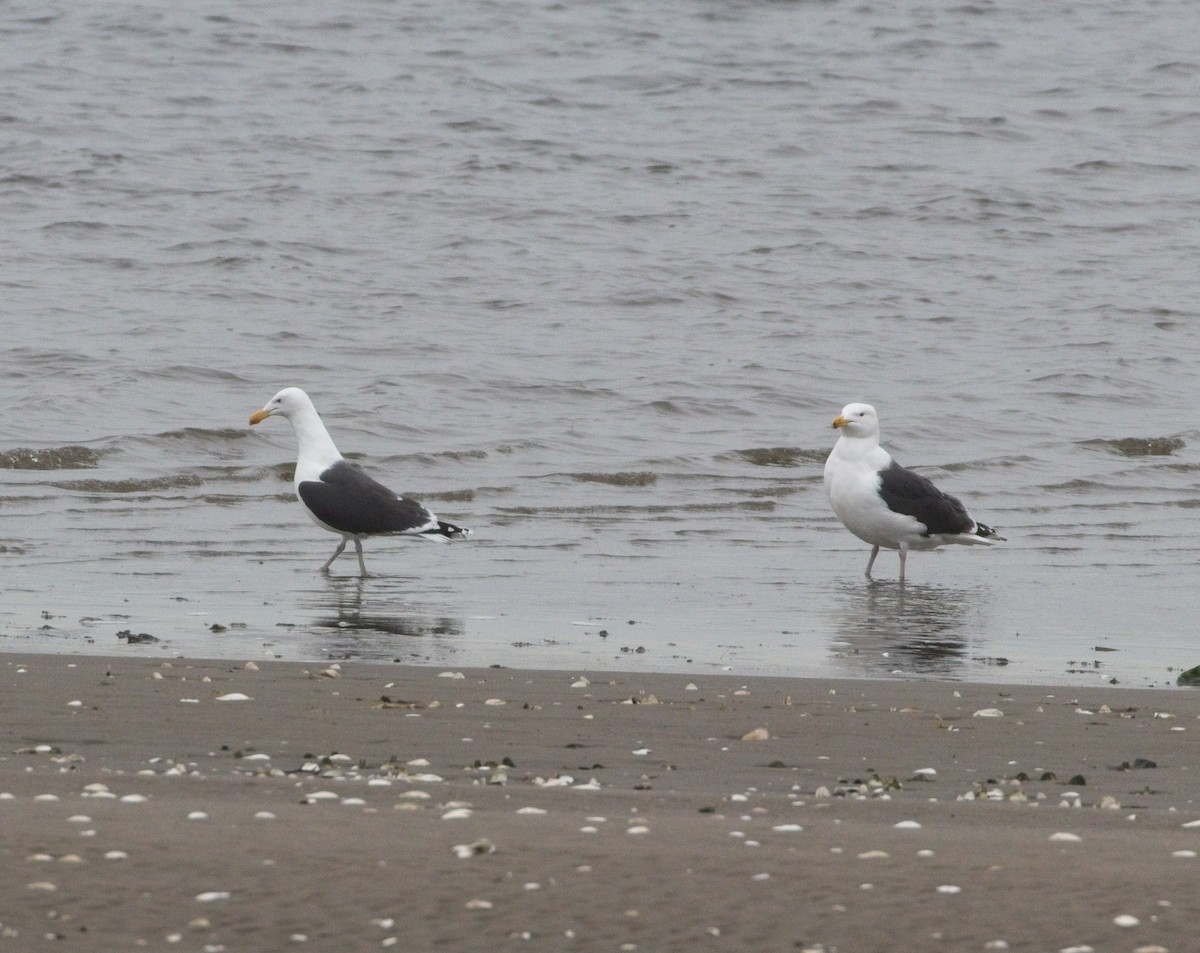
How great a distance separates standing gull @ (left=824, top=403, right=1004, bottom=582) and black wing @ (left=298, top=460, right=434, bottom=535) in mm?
2527

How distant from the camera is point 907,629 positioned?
9.16m

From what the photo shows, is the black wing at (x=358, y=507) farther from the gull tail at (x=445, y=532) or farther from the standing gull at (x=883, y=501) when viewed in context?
the standing gull at (x=883, y=501)

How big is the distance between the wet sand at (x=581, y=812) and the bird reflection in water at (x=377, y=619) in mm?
714

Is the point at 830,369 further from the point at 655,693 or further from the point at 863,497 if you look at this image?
the point at 655,693

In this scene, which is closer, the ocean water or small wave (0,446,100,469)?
the ocean water

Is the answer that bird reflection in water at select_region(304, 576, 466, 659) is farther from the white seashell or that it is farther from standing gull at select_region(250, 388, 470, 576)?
the white seashell

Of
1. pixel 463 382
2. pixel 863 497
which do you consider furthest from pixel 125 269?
pixel 863 497

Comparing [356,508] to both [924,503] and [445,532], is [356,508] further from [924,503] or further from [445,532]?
[924,503]

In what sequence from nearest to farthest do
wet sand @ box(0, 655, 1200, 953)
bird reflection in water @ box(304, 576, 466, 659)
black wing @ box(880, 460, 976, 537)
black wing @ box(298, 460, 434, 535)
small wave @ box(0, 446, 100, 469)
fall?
wet sand @ box(0, 655, 1200, 953)
bird reflection in water @ box(304, 576, 466, 659)
black wing @ box(298, 460, 434, 535)
black wing @ box(880, 460, 976, 537)
small wave @ box(0, 446, 100, 469)

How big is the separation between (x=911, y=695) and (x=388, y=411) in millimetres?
11345

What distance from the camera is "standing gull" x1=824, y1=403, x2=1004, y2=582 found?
11234mm

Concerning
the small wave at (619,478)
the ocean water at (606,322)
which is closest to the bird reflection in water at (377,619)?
the ocean water at (606,322)

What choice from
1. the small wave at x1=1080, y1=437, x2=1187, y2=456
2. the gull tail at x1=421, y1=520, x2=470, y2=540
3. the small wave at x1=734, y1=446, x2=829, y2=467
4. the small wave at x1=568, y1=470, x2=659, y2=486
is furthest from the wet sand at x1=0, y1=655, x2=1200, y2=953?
the small wave at x1=1080, y1=437, x2=1187, y2=456

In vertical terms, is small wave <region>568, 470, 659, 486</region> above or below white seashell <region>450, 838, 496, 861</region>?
below
